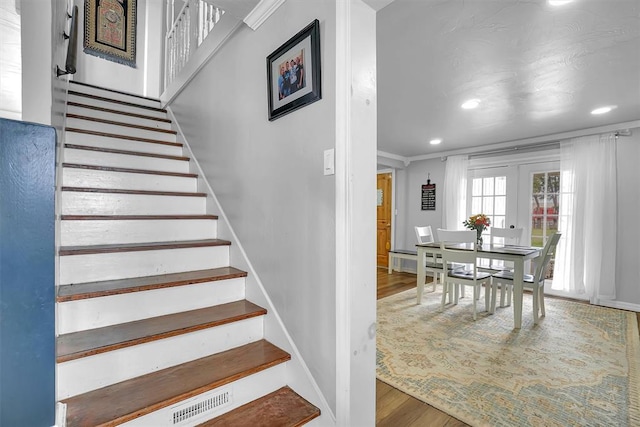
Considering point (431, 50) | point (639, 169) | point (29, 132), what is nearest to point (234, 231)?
point (29, 132)

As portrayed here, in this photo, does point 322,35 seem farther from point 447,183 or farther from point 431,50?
point 447,183

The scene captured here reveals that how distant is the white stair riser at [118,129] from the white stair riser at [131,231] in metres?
1.19

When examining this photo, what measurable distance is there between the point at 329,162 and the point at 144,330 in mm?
1111

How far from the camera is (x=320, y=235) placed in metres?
1.30

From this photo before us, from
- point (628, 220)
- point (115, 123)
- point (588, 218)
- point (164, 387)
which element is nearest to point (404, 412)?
point (164, 387)

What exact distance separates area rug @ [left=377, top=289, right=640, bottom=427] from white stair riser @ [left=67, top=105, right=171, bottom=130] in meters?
3.05

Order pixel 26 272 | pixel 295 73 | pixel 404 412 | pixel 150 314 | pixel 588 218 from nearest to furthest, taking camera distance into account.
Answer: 1. pixel 26 272
2. pixel 295 73
3. pixel 150 314
4. pixel 404 412
5. pixel 588 218

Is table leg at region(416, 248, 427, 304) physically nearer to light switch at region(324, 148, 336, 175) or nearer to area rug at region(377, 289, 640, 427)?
area rug at region(377, 289, 640, 427)

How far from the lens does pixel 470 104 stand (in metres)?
3.00

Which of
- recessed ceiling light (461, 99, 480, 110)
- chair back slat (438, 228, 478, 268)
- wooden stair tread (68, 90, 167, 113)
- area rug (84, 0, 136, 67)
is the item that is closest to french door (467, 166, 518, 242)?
chair back slat (438, 228, 478, 268)

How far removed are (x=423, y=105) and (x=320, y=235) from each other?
7.95 feet

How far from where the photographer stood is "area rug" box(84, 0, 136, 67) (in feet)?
13.0

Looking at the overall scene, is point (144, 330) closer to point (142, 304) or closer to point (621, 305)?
point (142, 304)

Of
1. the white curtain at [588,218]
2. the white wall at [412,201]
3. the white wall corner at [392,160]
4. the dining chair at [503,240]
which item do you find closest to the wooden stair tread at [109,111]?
the white wall corner at [392,160]
